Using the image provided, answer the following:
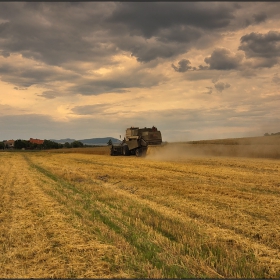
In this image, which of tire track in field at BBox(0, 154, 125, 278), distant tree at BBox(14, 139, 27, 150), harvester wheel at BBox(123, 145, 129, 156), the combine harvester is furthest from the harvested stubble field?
distant tree at BBox(14, 139, 27, 150)

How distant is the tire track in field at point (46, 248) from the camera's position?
4645 millimetres

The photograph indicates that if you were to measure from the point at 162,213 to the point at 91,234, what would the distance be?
2268 millimetres

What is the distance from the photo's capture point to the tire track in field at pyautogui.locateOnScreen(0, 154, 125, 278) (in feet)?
15.2

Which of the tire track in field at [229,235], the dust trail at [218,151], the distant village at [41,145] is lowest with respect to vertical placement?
the tire track in field at [229,235]

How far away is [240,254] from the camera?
5.21m

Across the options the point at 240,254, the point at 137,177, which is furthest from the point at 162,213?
the point at 137,177

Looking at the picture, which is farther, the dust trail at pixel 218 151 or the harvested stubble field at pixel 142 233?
the dust trail at pixel 218 151

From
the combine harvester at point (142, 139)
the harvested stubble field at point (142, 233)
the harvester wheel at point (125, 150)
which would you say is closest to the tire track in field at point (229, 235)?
the harvested stubble field at point (142, 233)

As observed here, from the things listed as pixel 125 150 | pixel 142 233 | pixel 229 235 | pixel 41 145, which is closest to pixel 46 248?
pixel 142 233

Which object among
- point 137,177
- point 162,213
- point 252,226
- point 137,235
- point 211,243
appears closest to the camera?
point 211,243

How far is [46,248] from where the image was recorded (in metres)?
5.55

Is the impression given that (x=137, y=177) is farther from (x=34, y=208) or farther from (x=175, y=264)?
(x=175, y=264)

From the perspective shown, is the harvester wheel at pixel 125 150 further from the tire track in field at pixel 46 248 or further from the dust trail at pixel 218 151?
Answer: the tire track in field at pixel 46 248

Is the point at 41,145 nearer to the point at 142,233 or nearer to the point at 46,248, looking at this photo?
the point at 142,233
